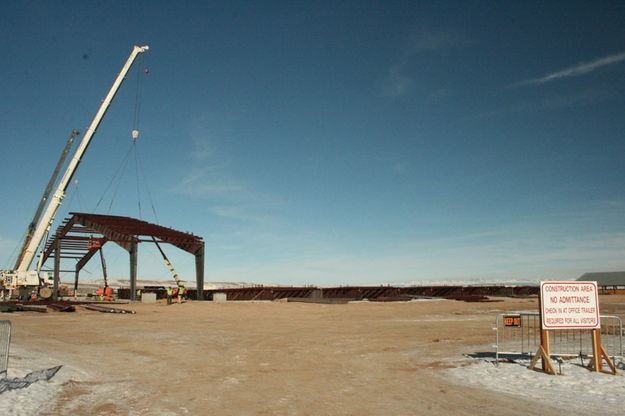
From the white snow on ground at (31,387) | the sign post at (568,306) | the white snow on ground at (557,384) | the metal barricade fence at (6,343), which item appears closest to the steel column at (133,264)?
the white snow on ground at (31,387)

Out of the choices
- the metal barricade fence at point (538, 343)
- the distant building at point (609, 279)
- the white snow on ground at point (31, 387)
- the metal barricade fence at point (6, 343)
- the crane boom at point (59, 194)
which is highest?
the crane boom at point (59, 194)

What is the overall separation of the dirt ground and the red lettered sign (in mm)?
2810

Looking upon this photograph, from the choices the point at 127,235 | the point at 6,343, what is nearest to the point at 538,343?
the point at 6,343

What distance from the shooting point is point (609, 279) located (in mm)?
91188

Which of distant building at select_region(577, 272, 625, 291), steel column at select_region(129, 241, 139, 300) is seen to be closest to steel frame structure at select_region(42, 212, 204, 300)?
steel column at select_region(129, 241, 139, 300)

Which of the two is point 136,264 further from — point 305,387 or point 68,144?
point 305,387

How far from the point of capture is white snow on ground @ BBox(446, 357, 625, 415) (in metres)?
8.24

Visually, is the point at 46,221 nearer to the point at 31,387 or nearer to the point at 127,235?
Answer: the point at 127,235

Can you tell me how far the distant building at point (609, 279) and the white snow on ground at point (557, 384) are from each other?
85903 millimetres

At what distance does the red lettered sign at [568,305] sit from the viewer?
11.2 metres

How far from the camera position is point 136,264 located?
43844 mm

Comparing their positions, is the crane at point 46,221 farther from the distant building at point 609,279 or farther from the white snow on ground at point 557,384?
the distant building at point 609,279

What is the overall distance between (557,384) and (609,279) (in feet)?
329

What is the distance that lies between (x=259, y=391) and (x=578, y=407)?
626cm
